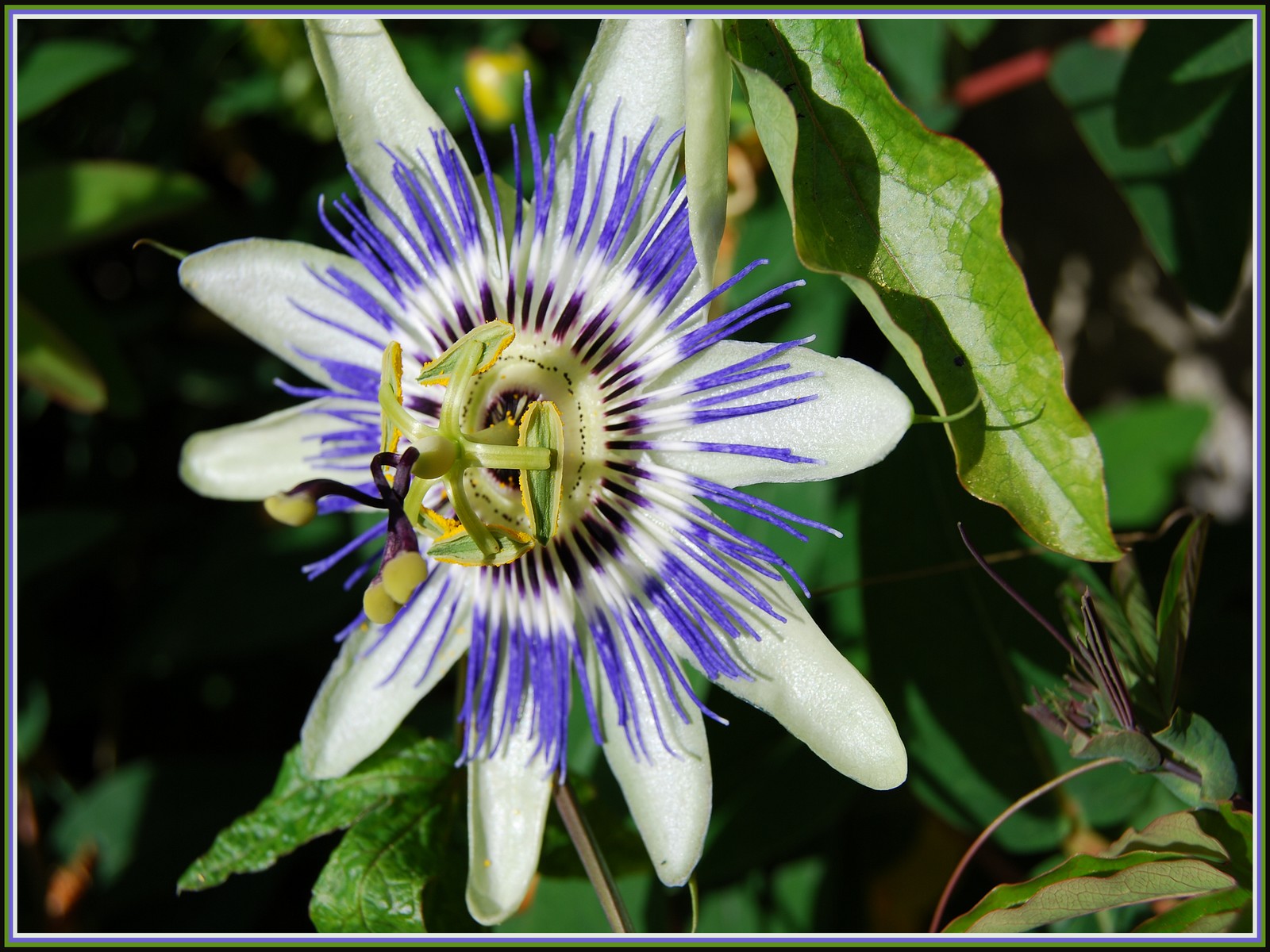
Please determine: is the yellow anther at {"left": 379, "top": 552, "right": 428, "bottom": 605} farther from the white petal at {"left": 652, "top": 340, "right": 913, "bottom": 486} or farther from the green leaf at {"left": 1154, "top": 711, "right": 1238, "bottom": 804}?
the green leaf at {"left": 1154, "top": 711, "right": 1238, "bottom": 804}

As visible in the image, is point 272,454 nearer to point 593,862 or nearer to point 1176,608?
point 593,862

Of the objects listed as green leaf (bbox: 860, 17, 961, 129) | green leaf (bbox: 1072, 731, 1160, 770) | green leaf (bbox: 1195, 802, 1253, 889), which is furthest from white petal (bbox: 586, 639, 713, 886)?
green leaf (bbox: 860, 17, 961, 129)

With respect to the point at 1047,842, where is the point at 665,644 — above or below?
above

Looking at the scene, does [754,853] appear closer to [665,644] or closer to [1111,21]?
[665,644]

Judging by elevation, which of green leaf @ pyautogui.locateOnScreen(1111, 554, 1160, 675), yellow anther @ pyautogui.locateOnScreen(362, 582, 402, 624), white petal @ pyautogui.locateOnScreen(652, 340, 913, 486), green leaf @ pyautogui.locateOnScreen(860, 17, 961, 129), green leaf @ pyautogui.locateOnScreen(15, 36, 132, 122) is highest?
green leaf @ pyautogui.locateOnScreen(15, 36, 132, 122)

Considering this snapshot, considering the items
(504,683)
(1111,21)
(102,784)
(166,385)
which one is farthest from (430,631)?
(1111,21)

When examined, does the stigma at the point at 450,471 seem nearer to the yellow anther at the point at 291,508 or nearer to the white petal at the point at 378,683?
the yellow anther at the point at 291,508
